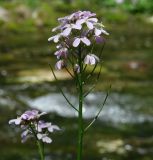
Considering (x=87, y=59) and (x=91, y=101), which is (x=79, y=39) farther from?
(x=91, y=101)

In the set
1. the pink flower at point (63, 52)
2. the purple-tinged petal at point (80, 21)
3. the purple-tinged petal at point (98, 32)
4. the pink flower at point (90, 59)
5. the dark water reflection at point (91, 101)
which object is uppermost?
the dark water reflection at point (91, 101)

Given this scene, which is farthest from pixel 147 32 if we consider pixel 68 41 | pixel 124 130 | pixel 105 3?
pixel 68 41

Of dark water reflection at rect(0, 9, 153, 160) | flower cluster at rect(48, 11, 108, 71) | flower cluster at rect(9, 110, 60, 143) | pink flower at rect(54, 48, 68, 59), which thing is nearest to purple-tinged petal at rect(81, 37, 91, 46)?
flower cluster at rect(48, 11, 108, 71)

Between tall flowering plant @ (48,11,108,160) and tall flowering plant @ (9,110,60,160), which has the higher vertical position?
tall flowering plant @ (48,11,108,160)

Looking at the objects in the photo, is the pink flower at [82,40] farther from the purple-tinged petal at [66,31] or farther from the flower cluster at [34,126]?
the flower cluster at [34,126]

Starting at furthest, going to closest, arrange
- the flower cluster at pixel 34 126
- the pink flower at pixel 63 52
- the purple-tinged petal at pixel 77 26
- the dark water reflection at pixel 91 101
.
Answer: the dark water reflection at pixel 91 101, the flower cluster at pixel 34 126, the pink flower at pixel 63 52, the purple-tinged petal at pixel 77 26

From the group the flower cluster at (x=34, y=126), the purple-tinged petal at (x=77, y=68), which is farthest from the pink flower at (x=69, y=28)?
the flower cluster at (x=34, y=126)

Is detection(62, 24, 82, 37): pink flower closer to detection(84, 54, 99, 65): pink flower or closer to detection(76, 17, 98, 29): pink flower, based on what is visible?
detection(76, 17, 98, 29): pink flower

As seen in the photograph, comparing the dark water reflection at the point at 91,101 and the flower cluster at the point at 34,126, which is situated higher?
the dark water reflection at the point at 91,101
